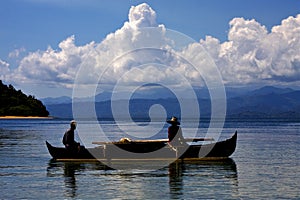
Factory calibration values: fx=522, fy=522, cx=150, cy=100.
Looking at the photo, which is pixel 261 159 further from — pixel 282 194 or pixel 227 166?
pixel 282 194

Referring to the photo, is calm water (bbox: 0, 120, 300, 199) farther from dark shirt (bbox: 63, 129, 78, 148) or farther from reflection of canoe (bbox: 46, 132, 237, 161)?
dark shirt (bbox: 63, 129, 78, 148)

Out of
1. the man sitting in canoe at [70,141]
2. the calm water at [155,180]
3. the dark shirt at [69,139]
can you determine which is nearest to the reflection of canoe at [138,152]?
the man sitting in canoe at [70,141]

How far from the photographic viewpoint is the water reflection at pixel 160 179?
25016 mm

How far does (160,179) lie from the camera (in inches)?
1160

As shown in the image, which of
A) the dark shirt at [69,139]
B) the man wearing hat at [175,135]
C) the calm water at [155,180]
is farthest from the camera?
the dark shirt at [69,139]

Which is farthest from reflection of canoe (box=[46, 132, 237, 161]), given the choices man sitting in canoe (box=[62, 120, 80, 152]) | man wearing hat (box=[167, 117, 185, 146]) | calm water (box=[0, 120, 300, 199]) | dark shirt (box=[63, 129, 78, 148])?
calm water (box=[0, 120, 300, 199])

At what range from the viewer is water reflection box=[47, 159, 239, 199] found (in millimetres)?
Result: 25016

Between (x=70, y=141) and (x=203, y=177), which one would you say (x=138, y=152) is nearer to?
(x=70, y=141)

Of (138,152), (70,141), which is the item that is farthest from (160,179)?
(70,141)

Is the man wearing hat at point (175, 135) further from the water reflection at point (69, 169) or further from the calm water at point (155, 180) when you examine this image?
the water reflection at point (69, 169)

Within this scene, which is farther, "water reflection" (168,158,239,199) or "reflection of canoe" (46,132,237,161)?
"reflection of canoe" (46,132,237,161)

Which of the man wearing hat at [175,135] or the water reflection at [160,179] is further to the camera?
the man wearing hat at [175,135]

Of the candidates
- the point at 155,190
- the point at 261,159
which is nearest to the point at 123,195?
the point at 155,190

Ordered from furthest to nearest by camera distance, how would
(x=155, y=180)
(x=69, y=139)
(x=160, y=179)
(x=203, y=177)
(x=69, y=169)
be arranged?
(x=69, y=139), (x=69, y=169), (x=203, y=177), (x=160, y=179), (x=155, y=180)
